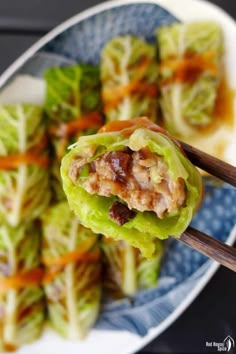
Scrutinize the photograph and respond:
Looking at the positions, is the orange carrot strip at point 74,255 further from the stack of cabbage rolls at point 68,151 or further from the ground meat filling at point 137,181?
the ground meat filling at point 137,181

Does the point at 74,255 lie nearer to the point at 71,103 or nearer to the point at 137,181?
the point at 71,103

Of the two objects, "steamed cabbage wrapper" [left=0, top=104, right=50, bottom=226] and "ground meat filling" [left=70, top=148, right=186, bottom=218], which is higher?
"ground meat filling" [left=70, top=148, right=186, bottom=218]

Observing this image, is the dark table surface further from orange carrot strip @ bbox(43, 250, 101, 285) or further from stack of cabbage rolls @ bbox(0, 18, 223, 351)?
orange carrot strip @ bbox(43, 250, 101, 285)

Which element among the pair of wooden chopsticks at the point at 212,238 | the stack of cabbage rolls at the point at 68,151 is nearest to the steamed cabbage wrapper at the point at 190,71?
the stack of cabbage rolls at the point at 68,151

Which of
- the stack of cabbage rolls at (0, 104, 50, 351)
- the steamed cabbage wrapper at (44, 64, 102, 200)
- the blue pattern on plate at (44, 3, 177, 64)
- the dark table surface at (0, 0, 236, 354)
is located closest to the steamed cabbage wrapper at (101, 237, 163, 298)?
the dark table surface at (0, 0, 236, 354)

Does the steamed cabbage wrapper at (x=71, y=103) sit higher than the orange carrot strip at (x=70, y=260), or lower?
higher

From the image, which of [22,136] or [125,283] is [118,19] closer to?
[22,136]
